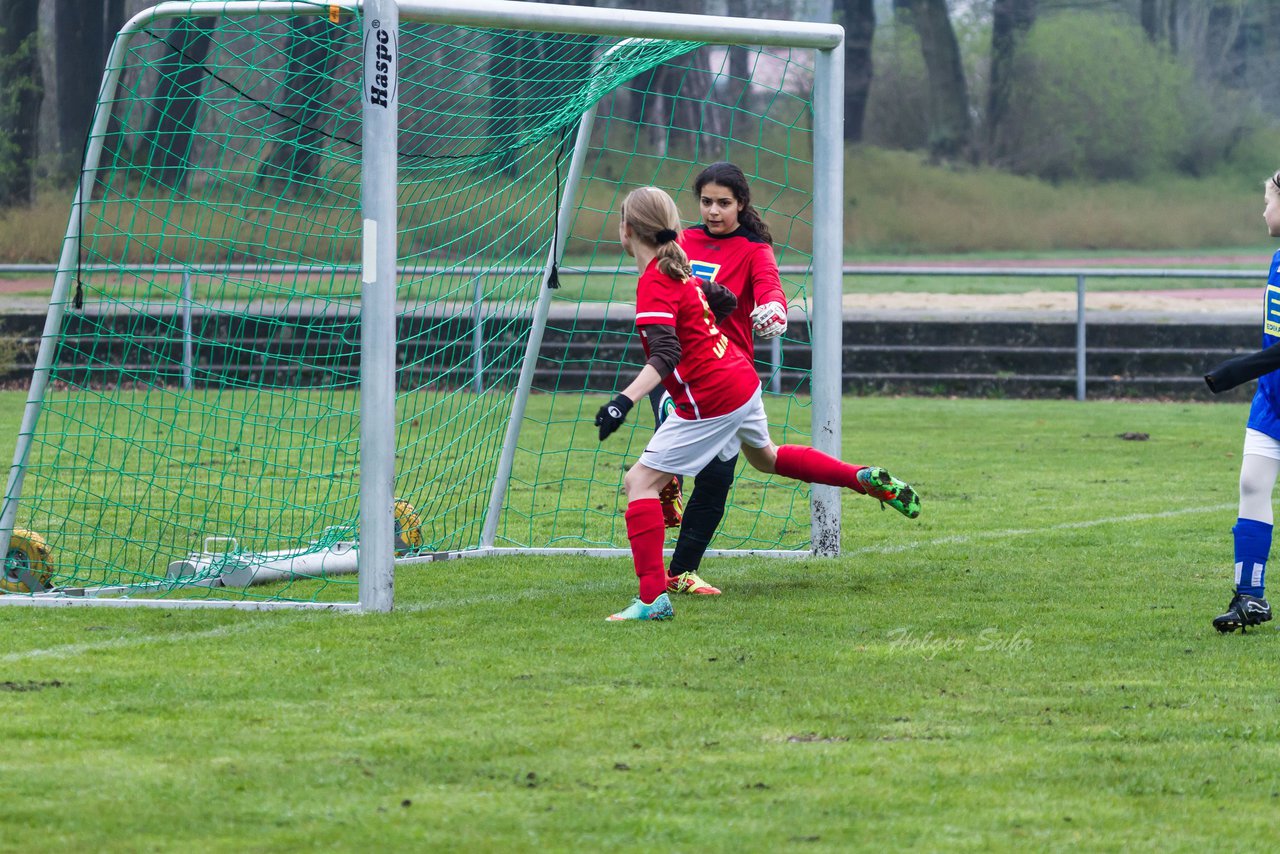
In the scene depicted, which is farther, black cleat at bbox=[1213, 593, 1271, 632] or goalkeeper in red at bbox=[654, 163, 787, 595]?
goalkeeper in red at bbox=[654, 163, 787, 595]

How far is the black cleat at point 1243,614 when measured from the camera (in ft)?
16.9

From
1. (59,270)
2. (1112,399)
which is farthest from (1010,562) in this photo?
(1112,399)

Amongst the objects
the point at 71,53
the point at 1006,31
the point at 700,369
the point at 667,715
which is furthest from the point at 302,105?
the point at 1006,31

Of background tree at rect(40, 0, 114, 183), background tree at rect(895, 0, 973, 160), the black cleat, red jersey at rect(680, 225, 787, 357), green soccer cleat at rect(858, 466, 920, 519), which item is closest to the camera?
the black cleat

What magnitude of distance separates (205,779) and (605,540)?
13.7 feet

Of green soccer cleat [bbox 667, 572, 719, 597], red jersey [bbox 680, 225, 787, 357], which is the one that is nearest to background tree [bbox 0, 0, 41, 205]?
red jersey [bbox 680, 225, 787, 357]

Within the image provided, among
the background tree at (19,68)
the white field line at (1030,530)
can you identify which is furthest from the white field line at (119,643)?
the background tree at (19,68)

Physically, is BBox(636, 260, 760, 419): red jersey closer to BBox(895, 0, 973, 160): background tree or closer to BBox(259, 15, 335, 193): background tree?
BBox(259, 15, 335, 193): background tree

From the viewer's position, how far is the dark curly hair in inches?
240

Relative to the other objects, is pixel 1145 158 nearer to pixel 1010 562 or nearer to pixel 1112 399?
pixel 1112 399

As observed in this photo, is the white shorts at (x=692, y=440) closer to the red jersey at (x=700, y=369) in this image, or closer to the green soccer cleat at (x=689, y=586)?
the red jersey at (x=700, y=369)

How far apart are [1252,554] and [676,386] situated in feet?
6.26

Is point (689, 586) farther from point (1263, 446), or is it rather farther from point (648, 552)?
point (1263, 446)

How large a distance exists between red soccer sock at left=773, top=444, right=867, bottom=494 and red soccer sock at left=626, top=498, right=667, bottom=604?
0.74 m
